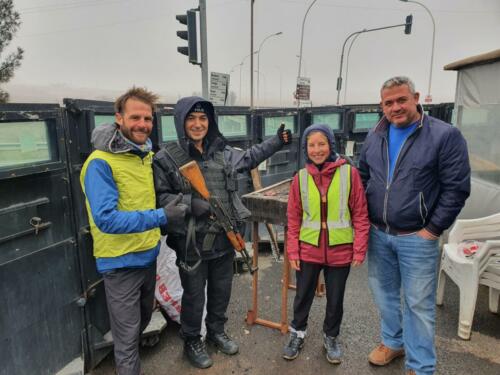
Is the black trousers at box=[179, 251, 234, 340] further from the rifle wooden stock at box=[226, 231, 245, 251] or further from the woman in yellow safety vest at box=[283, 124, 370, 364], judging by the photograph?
the woman in yellow safety vest at box=[283, 124, 370, 364]

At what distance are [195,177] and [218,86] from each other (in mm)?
4125

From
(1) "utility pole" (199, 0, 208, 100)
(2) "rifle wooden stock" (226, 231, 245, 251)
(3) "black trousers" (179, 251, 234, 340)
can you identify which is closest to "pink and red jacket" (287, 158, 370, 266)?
(2) "rifle wooden stock" (226, 231, 245, 251)

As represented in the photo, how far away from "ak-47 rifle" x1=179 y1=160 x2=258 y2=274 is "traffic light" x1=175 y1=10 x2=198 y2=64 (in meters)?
4.28

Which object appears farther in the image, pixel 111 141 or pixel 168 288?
pixel 168 288

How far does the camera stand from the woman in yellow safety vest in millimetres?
2398

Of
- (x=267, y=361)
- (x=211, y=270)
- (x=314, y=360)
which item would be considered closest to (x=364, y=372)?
(x=314, y=360)

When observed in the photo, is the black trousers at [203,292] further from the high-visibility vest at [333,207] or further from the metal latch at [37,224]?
the metal latch at [37,224]

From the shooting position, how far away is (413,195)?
6.99 ft

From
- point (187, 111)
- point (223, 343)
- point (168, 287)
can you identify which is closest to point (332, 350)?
point (223, 343)

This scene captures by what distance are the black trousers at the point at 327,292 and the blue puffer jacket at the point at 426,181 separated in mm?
513

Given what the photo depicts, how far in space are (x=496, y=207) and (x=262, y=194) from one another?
282cm

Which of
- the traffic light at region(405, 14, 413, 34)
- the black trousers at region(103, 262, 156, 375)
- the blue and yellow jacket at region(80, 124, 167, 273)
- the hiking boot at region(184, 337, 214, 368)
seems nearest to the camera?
A: the blue and yellow jacket at region(80, 124, 167, 273)

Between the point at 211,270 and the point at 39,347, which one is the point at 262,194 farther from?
the point at 39,347

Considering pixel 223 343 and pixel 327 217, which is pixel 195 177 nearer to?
pixel 327 217
